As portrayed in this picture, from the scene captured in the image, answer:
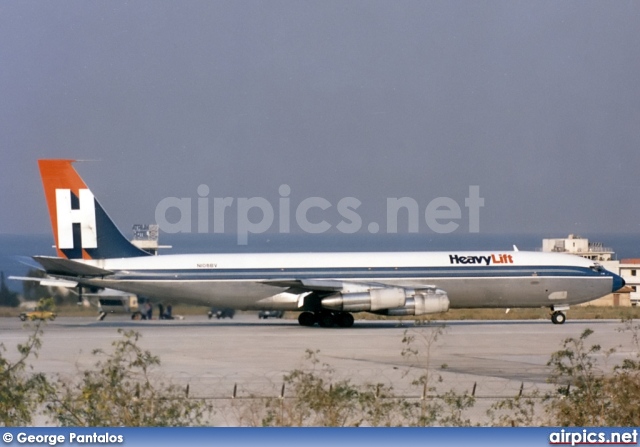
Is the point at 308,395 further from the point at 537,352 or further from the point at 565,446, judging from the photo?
the point at 537,352

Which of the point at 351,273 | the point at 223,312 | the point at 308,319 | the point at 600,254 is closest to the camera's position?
the point at 351,273

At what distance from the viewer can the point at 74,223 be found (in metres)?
42.2

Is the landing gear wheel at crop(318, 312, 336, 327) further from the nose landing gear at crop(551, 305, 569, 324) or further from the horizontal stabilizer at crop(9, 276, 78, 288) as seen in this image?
the horizontal stabilizer at crop(9, 276, 78, 288)

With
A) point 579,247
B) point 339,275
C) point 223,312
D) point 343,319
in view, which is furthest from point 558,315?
point 579,247

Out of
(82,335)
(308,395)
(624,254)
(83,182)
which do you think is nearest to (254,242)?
(83,182)

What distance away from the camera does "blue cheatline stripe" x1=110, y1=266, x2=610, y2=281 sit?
41281 mm

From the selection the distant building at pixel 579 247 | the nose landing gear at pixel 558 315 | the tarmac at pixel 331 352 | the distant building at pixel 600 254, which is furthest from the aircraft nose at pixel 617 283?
the distant building at pixel 579 247

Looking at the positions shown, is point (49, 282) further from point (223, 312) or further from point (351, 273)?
point (351, 273)

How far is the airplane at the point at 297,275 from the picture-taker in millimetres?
40800

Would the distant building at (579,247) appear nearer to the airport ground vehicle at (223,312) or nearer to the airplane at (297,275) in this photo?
the airplane at (297,275)

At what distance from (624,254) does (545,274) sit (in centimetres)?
8752

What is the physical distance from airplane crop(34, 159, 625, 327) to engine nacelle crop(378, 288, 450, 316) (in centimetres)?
4

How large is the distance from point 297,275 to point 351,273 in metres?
2.48

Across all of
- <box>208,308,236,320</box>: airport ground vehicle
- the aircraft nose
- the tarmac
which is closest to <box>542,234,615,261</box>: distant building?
the aircraft nose
